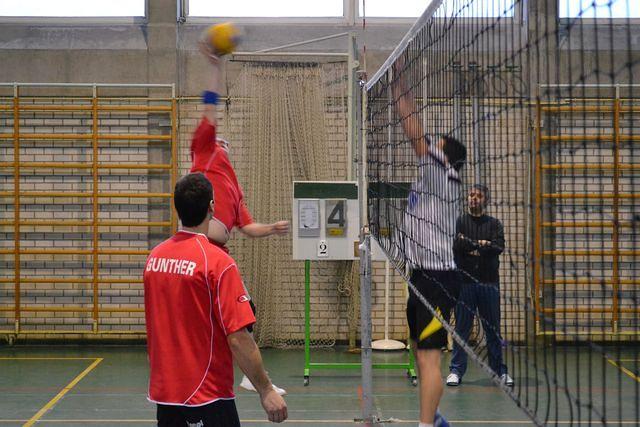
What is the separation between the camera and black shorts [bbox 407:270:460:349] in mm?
4387

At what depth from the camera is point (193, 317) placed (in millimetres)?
3225

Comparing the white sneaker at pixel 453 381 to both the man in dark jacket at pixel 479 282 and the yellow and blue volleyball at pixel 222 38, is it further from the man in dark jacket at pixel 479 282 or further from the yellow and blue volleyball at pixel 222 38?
the yellow and blue volleyball at pixel 222 38

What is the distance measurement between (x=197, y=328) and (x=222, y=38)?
1.95m

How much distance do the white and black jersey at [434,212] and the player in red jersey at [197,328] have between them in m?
1.20

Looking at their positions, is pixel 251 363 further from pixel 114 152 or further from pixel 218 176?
pixel 114 152

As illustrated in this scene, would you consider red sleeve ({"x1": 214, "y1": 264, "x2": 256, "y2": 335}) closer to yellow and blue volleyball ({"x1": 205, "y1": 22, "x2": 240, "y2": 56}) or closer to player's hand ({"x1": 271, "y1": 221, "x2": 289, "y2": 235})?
yellow and blue volleyball ({"x1": 205, "y1": 22, "x2": 240, "y2": 56})

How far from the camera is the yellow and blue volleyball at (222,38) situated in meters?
4.68

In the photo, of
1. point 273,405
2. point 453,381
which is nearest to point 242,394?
point 453,381

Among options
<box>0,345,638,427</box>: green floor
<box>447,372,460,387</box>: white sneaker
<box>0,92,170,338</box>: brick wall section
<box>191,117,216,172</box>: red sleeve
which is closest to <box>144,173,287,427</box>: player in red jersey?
<box>191,117,216,172</box>: red sleeve

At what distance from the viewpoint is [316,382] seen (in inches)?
324

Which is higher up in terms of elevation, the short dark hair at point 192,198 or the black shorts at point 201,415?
the short dark hair at point 192,198

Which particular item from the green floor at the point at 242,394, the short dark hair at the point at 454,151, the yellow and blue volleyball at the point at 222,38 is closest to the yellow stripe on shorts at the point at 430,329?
the short dark hair at the point at 454,151

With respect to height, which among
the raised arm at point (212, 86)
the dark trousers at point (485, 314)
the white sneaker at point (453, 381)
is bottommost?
the white sneaker at point (453, 381)

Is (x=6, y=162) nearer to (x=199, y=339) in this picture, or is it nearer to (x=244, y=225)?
(x=244, y=225)
